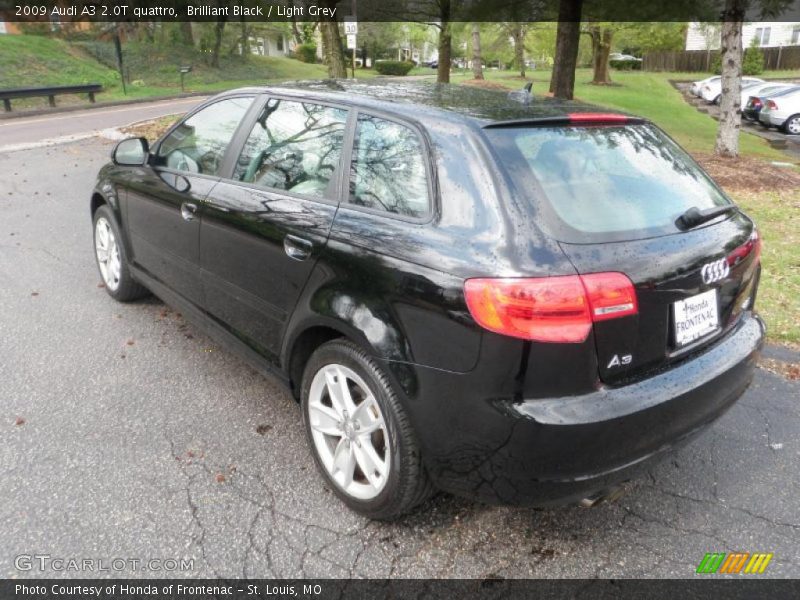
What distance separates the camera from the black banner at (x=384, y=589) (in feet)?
7.54

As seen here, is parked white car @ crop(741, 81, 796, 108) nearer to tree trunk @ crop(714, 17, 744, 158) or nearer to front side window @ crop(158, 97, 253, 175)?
tree trunk @ crop(714, 17, 744, 158)

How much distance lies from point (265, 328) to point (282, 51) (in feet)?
228

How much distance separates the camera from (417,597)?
229 cm

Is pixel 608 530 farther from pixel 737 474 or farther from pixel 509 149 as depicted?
pixel 509 149

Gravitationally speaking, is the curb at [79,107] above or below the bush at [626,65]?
below

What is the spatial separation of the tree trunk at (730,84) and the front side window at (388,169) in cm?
1123

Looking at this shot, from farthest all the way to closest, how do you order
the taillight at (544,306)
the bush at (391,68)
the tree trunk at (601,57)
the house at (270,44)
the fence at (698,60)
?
the bush at (391,68) < the fence at (698,60) < the house at (270,44) < the tree trunk at (601,57) < the taillight at (544,306)

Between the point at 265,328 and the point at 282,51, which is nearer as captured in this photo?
the point at 265,328

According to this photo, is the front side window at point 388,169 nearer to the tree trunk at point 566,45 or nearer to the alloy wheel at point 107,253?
the alloy wheel at point 107,253

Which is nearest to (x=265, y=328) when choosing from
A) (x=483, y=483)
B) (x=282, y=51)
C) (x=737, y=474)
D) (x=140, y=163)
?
(x=483, y=483)

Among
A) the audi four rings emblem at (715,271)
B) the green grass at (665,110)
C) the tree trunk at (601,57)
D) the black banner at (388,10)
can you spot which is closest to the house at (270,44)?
the black banner at (388,10)

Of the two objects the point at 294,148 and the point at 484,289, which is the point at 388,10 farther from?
the point at 484,289

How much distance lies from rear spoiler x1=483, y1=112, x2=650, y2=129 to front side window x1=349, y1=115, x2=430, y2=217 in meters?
0.32

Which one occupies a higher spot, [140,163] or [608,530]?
[140,163]
